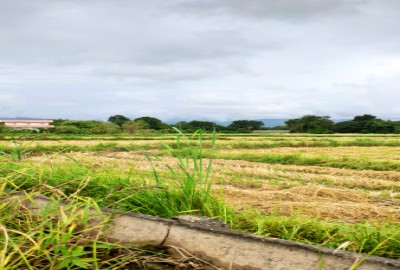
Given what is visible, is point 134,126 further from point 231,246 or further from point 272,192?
point 231,246

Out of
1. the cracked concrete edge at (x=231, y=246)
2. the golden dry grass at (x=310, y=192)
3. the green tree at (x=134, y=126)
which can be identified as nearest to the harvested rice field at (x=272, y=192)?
the golden dry grass at (x=310, y=192)

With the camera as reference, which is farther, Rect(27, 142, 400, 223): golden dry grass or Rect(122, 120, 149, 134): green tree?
Rect(122, 120, 149, 134): green tree

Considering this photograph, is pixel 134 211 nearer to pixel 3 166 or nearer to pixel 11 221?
pixel 11 221

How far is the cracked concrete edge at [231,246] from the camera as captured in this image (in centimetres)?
147

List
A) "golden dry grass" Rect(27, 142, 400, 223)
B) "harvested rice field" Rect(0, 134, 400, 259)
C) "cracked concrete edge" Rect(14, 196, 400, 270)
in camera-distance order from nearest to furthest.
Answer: "cracked concrete edge" Rect(14, 196, 400, 270)
"harvested rice field" Rect(0, 134, 400, 259)
"golden dry grass" Rect(27, 142, 400, 223)

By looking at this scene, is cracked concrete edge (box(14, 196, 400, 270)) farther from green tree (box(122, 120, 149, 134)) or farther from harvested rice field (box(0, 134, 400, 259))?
green tree (box(122, 120, 149, 134))

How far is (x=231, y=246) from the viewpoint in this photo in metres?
1.60

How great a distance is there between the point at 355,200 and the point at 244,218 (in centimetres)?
282

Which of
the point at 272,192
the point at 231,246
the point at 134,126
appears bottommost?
the point at 272,192

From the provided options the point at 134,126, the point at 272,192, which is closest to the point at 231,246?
the point at 272,192

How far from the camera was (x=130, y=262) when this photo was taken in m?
1.70

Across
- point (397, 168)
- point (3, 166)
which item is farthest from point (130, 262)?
point (397, 168)

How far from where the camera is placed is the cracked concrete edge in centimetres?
147

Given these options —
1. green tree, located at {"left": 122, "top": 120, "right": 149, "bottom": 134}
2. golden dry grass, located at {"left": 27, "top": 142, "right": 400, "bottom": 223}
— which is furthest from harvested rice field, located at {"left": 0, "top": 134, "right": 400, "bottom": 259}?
green tree, located at {"left": 122, "top": 120, "right": 149, "bottom": 134}
